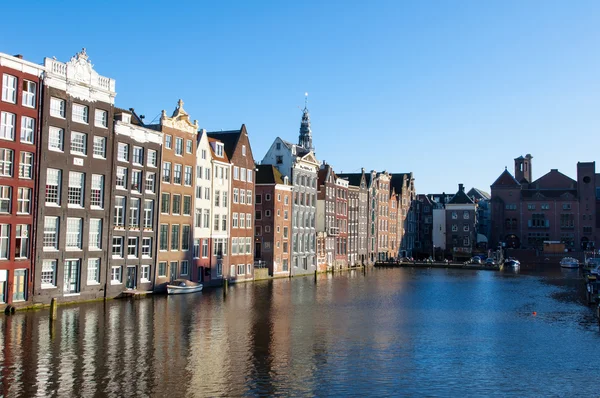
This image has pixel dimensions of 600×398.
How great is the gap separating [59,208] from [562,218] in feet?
499

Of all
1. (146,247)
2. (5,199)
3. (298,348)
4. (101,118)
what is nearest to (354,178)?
(146,247)

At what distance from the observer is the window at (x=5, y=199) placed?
167 feet

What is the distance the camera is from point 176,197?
73375 millimetres

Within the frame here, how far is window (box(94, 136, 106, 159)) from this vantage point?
6021cm

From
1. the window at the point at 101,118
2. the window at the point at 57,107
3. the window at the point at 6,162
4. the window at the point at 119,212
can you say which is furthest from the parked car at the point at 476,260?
the window at the point at 6,162

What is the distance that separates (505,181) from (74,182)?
14775 cm

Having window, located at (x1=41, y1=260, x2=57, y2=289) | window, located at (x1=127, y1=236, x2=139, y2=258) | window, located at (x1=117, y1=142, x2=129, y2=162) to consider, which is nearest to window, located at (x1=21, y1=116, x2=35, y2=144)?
window, located at (x1=41, y1=260, x2=57, y2=289)

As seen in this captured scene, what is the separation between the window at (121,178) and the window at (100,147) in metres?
2.79

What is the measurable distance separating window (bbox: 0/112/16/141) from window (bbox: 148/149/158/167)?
1787cm

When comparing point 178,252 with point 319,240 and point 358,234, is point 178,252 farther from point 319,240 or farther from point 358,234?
point 358,234

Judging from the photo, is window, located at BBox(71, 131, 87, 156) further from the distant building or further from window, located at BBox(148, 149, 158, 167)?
the distant building

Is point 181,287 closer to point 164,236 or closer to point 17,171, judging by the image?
point 164,236

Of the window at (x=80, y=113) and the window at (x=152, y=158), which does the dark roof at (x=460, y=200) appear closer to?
the window at (x=152, y=158)

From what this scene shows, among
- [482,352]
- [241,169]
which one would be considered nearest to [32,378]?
[482,352]
